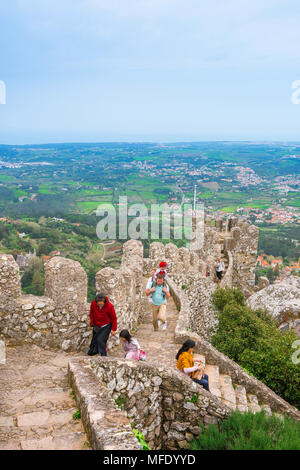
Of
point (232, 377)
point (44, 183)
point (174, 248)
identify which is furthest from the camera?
point (44, 183)

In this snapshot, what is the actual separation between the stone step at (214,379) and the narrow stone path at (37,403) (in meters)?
2.72

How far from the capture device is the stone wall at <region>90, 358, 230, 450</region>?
4.77 meters

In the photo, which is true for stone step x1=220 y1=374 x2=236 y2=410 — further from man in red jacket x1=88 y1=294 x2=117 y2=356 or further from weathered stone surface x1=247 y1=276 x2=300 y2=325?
weathered stone surface x1=247 y1=276 x2=300 y2=325

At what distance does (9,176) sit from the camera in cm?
6719

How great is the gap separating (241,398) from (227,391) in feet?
0.96

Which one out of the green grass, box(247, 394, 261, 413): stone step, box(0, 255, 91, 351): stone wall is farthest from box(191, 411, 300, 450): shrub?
the green grass

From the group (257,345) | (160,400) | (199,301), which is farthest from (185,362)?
(199,301)

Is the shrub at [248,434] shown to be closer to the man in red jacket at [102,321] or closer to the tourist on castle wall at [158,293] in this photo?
the man in red jacket at [102,321]

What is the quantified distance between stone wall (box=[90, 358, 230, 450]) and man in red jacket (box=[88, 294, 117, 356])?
1.03 m

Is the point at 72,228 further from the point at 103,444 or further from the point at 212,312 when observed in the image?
the point at 103,444

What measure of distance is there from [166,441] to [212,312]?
8302 millimetres

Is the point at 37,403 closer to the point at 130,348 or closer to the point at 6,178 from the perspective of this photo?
the point at 130,348

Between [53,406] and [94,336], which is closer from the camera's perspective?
[53,406]
